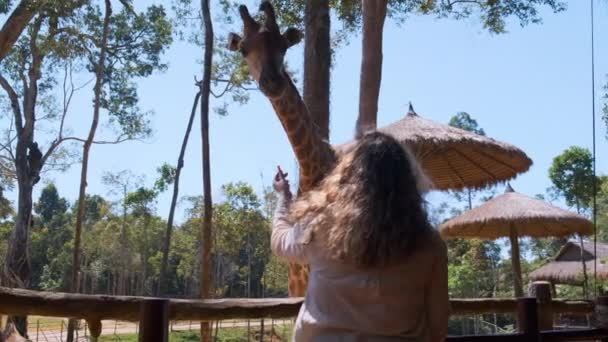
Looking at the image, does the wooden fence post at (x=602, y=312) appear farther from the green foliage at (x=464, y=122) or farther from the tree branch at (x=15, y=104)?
the green foliage at (x=464, y=122)

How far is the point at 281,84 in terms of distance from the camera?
3.16 m

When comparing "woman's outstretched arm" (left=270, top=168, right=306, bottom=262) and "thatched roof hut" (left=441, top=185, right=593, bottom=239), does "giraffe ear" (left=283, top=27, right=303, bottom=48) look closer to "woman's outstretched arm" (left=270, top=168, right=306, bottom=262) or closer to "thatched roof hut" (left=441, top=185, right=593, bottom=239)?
"woman's outstretched arm" (left=270, top=168, right=306, bottom=262)

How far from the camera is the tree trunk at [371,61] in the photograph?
5328 mm

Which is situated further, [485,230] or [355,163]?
[485,230]

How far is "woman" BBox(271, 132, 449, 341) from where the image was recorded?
1.39m

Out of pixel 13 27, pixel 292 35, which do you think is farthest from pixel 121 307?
pixel 13 27

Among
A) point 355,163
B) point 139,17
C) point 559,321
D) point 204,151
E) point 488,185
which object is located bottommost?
point 559,321

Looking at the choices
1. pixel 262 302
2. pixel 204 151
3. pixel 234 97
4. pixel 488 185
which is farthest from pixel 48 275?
pixel 262 302

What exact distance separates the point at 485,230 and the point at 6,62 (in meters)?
11.0

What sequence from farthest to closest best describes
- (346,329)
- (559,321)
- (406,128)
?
(559,321)
(406,128)
(346,329)

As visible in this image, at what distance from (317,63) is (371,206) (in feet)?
12.2

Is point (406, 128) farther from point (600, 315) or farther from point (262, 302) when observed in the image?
point (262, 302)

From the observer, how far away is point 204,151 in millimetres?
8047

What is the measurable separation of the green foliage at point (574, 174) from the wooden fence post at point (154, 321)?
1840 centimetres
